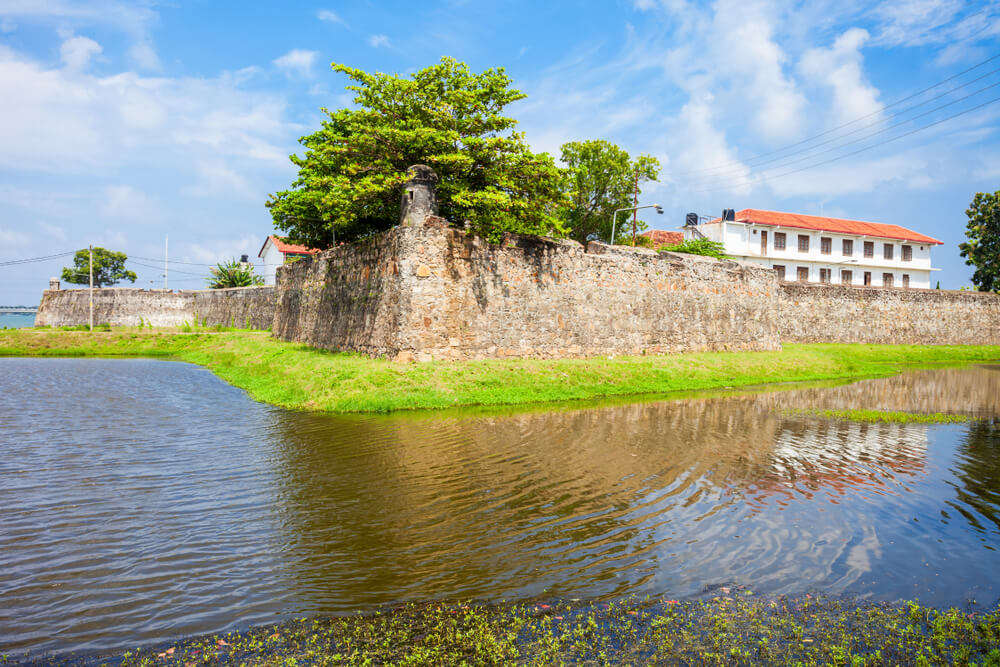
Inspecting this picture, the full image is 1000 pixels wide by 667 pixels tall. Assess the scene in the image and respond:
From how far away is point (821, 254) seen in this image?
188 ft

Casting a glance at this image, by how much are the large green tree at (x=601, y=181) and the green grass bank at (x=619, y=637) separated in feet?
141

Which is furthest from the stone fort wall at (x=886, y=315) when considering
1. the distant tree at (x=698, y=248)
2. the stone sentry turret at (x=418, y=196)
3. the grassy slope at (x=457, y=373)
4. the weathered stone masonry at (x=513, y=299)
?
the stone sentry turret at (x=418, y=196)

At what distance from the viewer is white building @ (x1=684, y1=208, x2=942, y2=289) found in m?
54.9

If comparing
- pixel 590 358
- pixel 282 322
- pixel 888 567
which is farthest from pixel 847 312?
pixel 888 567

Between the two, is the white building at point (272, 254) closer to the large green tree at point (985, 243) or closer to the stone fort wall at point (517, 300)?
the stone fort wall at point (517, 300)

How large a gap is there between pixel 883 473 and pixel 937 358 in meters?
33.5

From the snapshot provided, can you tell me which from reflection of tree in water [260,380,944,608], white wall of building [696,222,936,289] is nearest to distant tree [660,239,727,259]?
white wall of building [696,222,936,289]

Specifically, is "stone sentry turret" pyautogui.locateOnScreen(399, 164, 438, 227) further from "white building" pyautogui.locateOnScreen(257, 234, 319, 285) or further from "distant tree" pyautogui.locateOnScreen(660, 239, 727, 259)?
"white building" pyautogui.locateOnScreen(257, 234, 319, 285)

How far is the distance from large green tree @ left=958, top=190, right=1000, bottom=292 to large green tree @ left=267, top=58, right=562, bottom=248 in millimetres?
49619

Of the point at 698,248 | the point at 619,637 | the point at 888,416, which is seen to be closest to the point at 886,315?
the point at 698,248

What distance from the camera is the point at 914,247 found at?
2376 inches

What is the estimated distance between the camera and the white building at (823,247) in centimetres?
5491

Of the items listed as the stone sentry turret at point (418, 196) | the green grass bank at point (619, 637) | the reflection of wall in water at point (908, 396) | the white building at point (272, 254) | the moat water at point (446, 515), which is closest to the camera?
the green grass bank at point (619, 637)

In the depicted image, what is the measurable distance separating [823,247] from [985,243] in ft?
40.9
